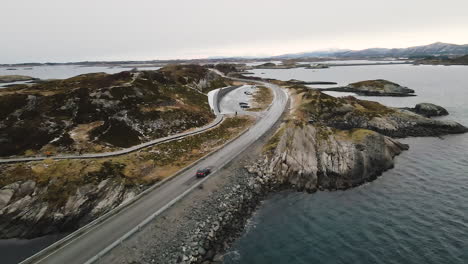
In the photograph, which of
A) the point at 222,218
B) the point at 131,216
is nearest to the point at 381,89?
the point at 222,218

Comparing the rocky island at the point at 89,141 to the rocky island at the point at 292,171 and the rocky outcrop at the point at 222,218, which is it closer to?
the rocky outcrop at the point at 222,218

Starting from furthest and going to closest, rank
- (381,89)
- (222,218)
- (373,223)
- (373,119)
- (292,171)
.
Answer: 1. (381,89)
2. (373,119)
3. (292,171)
4. (222,218)
5. (373,223)

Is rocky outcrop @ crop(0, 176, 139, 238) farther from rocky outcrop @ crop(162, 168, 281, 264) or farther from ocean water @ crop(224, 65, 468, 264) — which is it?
ocean water @ crop(224, 65, 468, 264)

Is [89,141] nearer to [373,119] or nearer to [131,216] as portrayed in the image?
[131,216]

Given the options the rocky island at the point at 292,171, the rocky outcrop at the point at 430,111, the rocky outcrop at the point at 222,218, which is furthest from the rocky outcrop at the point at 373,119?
the rocky outcrop at the point at 222,218

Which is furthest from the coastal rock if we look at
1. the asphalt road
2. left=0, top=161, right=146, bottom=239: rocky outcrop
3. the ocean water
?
left=0, top=161, right=146, bottom=239: rocky outcrop

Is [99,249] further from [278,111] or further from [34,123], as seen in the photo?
[278,111]
